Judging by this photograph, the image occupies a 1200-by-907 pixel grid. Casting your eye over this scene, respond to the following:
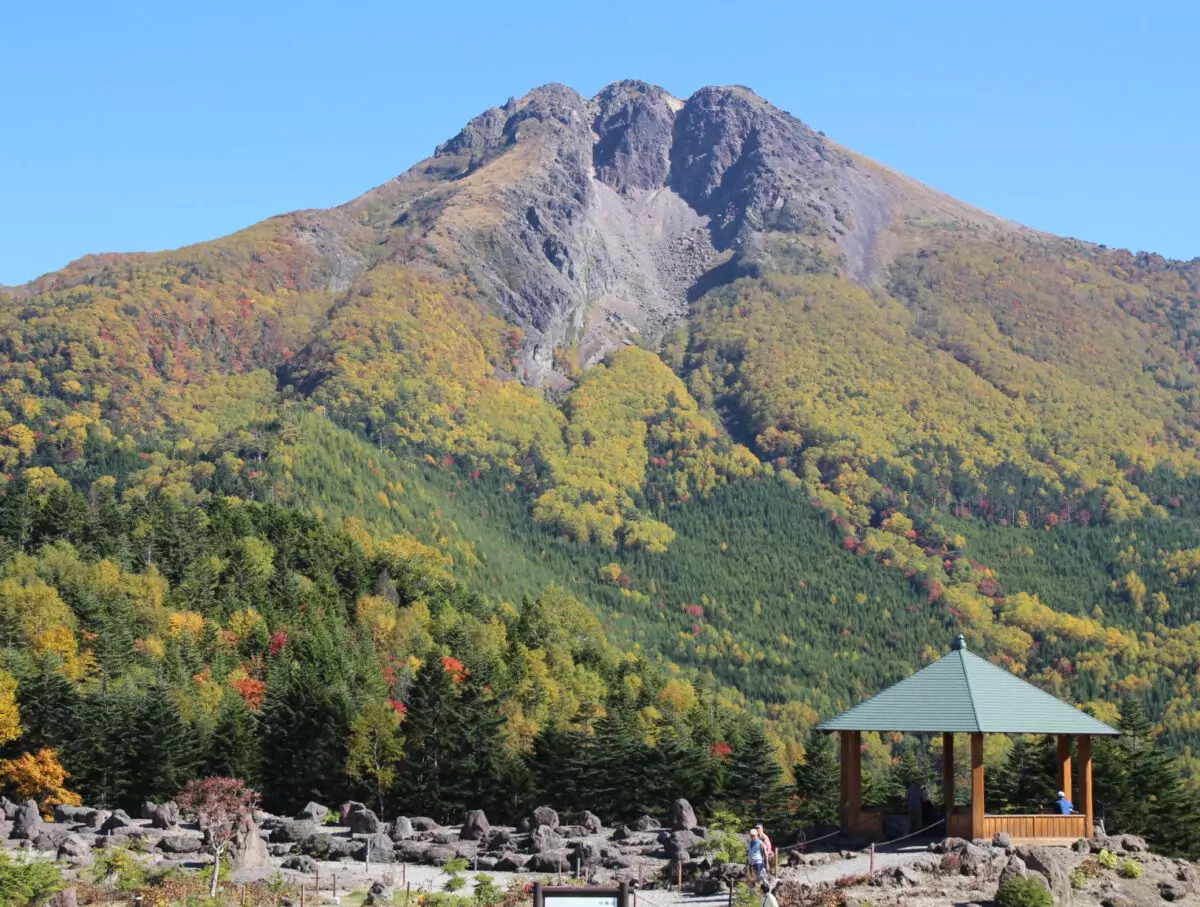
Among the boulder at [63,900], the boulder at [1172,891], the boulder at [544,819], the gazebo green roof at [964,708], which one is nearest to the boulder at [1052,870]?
the boulder at [1172,891]

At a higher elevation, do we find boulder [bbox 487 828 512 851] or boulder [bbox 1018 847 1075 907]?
boulder [bbox 1018 847 1075 907]

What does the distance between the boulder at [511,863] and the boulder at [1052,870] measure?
17586 mm

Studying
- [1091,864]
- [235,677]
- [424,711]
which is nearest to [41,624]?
[235,677]

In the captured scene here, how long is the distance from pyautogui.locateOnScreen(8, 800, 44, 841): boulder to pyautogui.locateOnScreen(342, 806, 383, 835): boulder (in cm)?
1205

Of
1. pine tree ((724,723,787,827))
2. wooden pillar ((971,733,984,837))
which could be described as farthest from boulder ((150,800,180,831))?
wooden pillar ((971,733,984,837))

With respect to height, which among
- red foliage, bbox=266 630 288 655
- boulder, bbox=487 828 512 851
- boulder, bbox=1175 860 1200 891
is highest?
red foliage, bbox=266 630 288 655

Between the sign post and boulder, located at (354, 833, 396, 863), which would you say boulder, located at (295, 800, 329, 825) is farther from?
the sign post

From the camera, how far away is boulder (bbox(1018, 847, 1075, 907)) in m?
41.7

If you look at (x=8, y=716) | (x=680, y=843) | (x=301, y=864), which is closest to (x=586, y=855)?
(x=680, y=843)

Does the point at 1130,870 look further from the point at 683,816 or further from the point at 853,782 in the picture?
the point at 683,816

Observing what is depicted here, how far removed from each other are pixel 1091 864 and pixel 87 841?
117 ft

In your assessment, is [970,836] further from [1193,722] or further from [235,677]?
[1193,722]

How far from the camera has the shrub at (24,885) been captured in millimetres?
41812

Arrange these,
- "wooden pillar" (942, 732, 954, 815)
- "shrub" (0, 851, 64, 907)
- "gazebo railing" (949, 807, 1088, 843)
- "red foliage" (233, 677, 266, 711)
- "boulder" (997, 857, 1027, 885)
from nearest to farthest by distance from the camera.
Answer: "boulder" (997, 857, 1027, 885)
"shrub" (0, 851, 64, 907)
"gazebo railing" (949, 807, 1088, 843)
"wooden pillar" (942, 732, 954, 815)
"red foliage" (233, 677, 266, 711)
